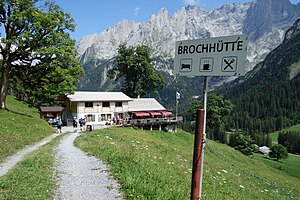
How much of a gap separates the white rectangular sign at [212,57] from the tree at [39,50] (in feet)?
87.7

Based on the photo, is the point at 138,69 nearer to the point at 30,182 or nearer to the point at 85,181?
the point at 85,181

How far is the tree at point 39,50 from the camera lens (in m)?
28.3

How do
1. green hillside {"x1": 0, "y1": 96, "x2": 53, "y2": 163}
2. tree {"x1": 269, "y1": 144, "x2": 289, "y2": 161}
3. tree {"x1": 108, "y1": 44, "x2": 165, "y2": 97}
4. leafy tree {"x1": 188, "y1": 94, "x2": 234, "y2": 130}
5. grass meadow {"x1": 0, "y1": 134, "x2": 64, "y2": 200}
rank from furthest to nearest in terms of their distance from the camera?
tree {"x1": 269, "y1": 144, "x2": 289, "y2": 161} → leafy tree {"x1": 188, "y1": 94, "x2": 234, "y2": 130} → tree {"x1": 108, "y1": 44, "x2": 165, "y2": 97} → green hillside {"x1": 0, "y1": 96, "x2": 53, "y2": 163} → grass meadow {"x1": 0, "y1": 134, "x2": 64, "y2": 200}

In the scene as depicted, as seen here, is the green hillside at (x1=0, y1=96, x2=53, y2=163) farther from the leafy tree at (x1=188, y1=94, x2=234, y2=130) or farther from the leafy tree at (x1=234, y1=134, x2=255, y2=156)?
the leafy tree at (x1=234, y1=134, x2=255, y2=156)

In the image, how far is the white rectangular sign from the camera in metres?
4.61

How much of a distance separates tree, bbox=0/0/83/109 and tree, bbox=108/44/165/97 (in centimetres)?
3014

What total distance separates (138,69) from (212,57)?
58.5 meters

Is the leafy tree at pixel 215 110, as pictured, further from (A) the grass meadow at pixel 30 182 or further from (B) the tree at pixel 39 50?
(A) the grass meadow at pixel 30 182

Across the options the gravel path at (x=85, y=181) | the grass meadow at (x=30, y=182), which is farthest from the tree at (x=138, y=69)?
the grass meadow at (x=30, y=182)

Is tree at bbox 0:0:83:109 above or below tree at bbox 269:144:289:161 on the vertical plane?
above

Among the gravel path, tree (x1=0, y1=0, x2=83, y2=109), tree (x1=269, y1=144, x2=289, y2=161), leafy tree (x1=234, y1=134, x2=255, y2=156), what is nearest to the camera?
the gravel path

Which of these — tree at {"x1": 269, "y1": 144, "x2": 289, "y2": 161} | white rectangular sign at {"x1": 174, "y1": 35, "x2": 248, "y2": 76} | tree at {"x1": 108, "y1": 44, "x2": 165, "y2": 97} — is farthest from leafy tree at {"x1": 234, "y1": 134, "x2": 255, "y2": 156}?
white rectangular sign at {"x1": 174, "y1": 35, "x2": 248, "y2": 76}

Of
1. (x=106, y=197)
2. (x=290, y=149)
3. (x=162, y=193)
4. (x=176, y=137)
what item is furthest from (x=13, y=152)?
(x=290, y=149)

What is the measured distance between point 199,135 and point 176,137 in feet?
133
